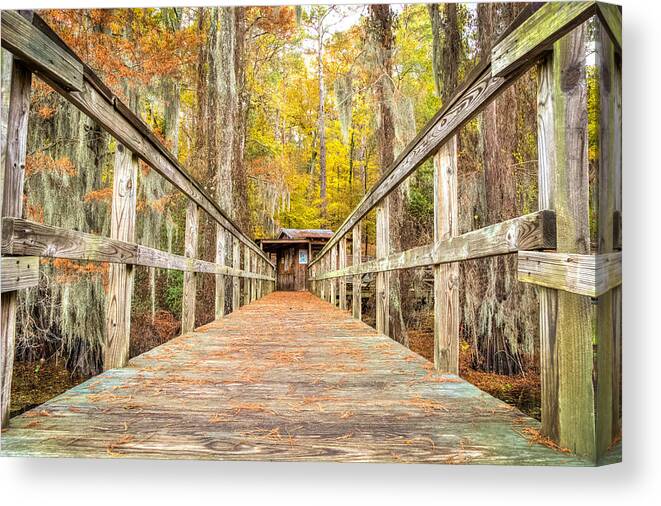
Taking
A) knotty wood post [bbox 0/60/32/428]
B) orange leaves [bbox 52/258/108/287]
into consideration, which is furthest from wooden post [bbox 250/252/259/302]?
knotty wood post [bbox 0/60/32/428]

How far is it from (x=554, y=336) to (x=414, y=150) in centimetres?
130

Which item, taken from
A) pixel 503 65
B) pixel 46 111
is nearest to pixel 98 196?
pixel 46 111

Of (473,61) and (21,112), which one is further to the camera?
(473,61)

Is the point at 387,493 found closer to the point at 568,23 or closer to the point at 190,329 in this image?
the point at 568,23

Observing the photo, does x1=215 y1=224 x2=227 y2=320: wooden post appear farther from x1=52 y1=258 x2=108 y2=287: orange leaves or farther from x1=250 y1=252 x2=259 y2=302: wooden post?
x1=250 y1=252 x2=259 y2=302: wooden post

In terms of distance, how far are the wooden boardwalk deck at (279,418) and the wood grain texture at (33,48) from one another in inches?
36.0

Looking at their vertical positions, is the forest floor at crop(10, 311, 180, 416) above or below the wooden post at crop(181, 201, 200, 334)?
below

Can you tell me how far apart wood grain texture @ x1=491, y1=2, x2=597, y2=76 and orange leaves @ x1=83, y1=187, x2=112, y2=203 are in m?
5.26

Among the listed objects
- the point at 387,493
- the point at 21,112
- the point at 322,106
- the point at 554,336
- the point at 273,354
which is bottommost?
the point at 387,493

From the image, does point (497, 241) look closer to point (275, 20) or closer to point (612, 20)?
point (612, 20)

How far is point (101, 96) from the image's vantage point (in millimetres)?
1473

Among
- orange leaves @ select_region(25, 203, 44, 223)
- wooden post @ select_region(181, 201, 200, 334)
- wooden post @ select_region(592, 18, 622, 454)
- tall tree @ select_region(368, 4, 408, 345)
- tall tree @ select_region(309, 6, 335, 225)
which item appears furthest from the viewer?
tall tree @ select_region(309, 6, 335, 225)

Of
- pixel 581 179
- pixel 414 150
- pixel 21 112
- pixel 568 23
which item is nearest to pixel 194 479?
pixel 21 112

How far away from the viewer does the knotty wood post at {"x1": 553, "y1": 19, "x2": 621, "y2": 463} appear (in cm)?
91
